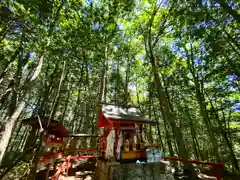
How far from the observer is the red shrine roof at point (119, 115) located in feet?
19.6

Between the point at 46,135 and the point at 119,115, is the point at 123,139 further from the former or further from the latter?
the point at 46,135

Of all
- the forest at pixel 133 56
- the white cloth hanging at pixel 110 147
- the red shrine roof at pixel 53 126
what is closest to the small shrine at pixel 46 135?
the red shrine roof at pixel 53 126

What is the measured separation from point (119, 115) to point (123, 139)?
127cm

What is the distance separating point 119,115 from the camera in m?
6.48

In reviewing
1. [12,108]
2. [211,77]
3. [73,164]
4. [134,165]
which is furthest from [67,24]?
[211,77]

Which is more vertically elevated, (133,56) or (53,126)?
(133,56)

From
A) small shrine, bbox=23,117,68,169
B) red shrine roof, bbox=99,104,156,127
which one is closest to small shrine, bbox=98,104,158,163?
red shrine roof, bbox=99,104,156,127

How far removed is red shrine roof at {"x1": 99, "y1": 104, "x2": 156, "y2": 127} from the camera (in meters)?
5.98

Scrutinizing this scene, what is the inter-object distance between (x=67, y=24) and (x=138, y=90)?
1352 cm

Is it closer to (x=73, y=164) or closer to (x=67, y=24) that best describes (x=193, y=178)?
(x=73, y=164)

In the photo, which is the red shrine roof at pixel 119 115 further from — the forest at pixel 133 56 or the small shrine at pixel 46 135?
the small shrine at pixel 46 135

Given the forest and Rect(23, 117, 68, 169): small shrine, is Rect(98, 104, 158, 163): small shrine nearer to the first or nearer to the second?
the forest

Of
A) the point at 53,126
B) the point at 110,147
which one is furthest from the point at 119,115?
the point at 53,126

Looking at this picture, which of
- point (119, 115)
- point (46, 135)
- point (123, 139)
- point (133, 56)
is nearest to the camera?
point (46, 135)
